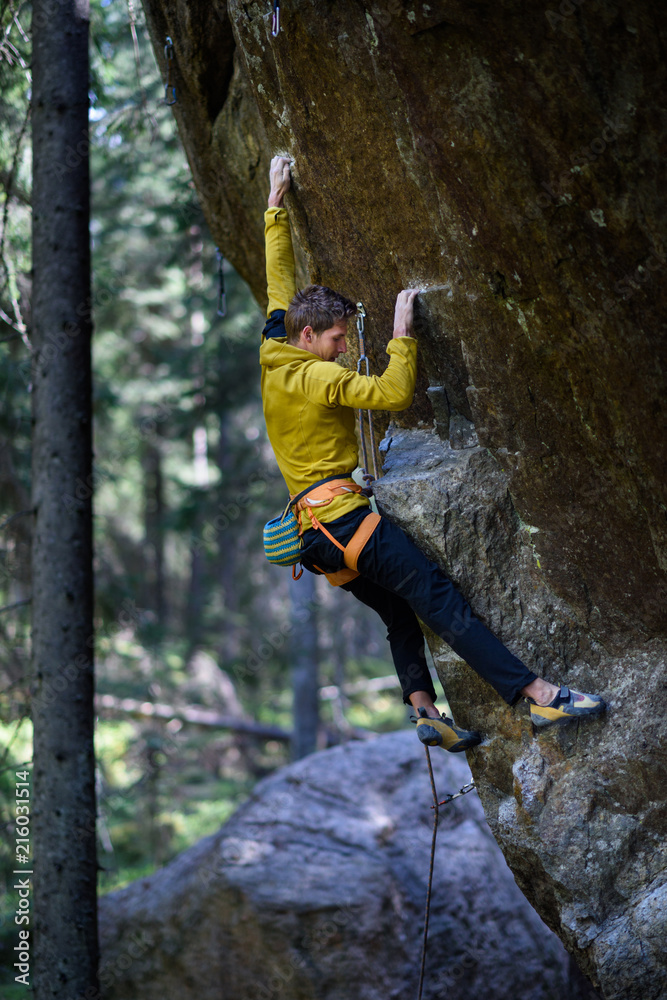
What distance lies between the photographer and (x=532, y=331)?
3723mm

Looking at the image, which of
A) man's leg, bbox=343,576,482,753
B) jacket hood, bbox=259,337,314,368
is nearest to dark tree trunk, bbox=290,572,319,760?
man's leg, bbox=343,576,482,753

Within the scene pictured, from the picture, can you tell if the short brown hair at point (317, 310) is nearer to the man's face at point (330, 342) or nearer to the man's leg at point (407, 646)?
the man's face at point (330, 342)

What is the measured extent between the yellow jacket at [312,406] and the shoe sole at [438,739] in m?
1.31

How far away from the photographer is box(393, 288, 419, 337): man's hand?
158 inches

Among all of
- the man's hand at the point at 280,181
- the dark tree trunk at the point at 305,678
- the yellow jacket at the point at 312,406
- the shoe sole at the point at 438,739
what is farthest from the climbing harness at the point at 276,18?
the dark tree trunk at the point at 305,678

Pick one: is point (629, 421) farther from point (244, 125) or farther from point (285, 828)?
point (285, 828)

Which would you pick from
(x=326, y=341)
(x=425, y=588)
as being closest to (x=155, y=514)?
(x=326, y=341)

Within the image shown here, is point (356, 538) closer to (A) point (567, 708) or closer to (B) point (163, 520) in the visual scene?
(A) point (567, 708)

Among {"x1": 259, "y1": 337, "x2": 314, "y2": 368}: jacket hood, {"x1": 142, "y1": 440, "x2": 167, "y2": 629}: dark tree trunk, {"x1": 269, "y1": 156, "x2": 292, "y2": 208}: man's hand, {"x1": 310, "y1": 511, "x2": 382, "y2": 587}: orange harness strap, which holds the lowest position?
{"x1": 310, "y1": 511, "x2": 382, "y2": 587}: orange harness strap

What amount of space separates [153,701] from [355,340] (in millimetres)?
6763

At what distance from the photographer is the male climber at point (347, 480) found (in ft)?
12.9

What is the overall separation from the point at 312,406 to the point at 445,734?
6.45 ft

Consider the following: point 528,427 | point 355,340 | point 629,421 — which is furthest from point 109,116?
point 629,421

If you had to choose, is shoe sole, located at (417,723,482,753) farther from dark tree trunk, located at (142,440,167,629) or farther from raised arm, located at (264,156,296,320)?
dark tree trunk, located at (142,440,167,629)
